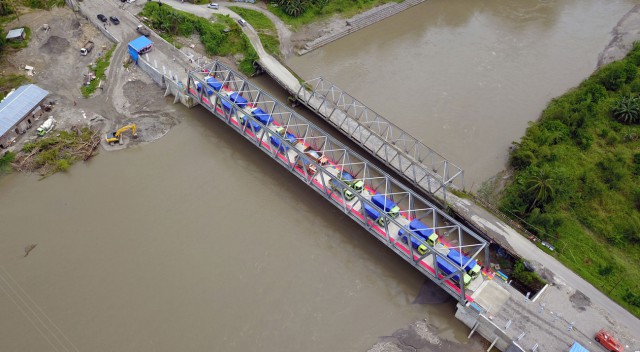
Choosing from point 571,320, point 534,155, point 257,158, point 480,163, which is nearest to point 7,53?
point 257,158

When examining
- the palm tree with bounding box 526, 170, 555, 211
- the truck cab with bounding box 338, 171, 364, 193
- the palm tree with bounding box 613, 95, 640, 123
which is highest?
the palm tree with bounding box 613, 95, 640, 123

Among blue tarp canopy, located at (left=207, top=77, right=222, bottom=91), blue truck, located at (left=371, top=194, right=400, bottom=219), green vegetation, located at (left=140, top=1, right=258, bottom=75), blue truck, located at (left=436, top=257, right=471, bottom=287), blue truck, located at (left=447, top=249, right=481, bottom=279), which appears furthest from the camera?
green vegetation, located at (left=140, top=1, right=258, bottom=75)

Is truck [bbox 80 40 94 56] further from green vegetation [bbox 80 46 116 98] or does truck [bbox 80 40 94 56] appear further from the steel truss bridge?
the steel truss bridge

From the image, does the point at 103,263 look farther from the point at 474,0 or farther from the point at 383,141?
the point at 474,0

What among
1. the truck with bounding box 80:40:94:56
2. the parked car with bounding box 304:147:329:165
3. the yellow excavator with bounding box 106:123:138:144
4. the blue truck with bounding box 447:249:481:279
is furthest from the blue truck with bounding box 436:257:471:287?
the truck with bounding box 80:40:94:56

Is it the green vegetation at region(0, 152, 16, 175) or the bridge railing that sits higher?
the bridge railing

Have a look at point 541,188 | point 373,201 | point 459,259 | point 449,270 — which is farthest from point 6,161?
point 541,188

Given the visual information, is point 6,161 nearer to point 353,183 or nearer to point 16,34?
point 16,34

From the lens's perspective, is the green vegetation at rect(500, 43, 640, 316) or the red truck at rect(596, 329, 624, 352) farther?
the green vegetation at rect(500, 43, 640, 316)
